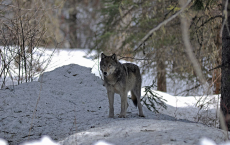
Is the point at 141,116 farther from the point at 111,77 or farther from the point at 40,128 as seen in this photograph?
the point at 40,128

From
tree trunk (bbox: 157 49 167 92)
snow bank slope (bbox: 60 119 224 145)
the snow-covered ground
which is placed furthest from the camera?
tree trunk (bbox: 157 49 167 92)

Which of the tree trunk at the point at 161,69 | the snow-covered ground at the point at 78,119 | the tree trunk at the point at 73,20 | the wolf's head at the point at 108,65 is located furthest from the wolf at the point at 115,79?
the tree trunk at the point at 73,20

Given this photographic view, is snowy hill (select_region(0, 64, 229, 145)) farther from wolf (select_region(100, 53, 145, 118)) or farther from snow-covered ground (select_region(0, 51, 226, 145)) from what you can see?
wolf (select_region(100, 53, 145, 118))

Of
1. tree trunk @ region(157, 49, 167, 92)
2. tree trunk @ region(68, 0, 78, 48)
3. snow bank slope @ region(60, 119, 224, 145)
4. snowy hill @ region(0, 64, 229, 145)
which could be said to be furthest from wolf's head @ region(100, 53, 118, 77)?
tree trunk @ region(68, 0, 78, 48)

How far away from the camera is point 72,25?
2680 cm

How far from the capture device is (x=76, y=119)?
6.24 m

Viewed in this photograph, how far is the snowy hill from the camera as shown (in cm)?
414

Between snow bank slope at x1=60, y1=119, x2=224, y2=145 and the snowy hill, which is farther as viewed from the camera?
the snowy hill

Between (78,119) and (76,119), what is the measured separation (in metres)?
0.09

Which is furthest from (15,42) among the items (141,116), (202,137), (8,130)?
(202,137)

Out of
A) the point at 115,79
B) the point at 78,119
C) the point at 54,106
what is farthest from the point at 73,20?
the point at 78,119

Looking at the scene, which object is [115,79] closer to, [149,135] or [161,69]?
[149,135]

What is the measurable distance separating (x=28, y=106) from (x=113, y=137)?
3410 millimetres

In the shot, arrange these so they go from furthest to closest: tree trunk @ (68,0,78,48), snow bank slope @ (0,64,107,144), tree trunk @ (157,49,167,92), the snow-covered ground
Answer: tree trunk @ (68,0,78,48) → tree trunk @ (157,49,167,92) → snow bank slope @ (0,64,107,144) → the snow-covered ground
